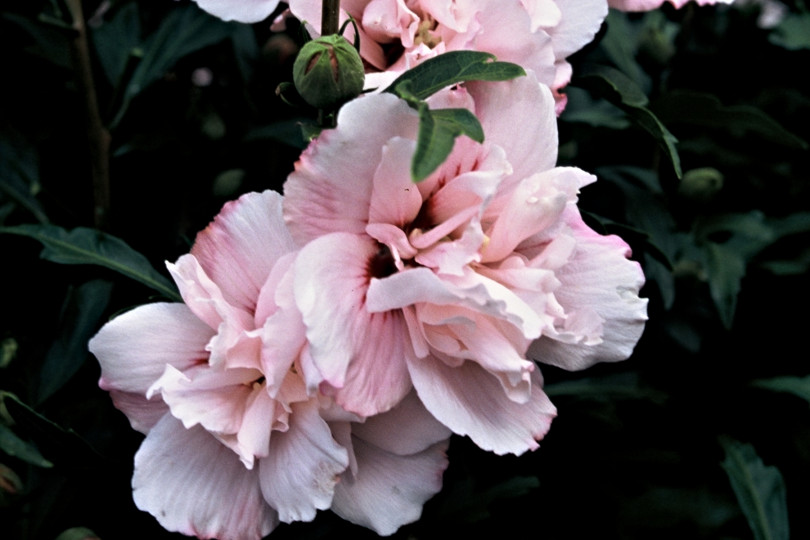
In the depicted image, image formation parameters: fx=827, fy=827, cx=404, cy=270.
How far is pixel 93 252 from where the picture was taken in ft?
2.34

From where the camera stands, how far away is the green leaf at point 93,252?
699 millimetres

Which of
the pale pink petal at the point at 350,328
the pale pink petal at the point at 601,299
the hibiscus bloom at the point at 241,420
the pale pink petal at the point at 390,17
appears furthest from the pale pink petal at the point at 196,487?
the pale pink petal at the point at 390,17

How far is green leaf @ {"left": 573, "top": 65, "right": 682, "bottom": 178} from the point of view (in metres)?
0.65

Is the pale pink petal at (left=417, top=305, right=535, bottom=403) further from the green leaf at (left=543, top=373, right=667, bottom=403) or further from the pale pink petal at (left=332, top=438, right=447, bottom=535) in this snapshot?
the green leaf at (left=543, top=373, right=667, bottom=403)

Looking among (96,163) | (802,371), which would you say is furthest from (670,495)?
(96,163)

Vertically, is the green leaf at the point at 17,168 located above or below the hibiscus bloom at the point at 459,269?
below

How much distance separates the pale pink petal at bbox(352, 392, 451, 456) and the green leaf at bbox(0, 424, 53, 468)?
0.33 metres

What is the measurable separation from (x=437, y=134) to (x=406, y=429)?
0.67 ft

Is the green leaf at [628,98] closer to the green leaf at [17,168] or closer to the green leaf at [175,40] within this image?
the green leaf at [175,40]

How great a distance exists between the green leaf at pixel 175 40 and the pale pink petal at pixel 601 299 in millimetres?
563

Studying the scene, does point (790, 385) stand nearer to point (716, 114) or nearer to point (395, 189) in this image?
point (716, 114)

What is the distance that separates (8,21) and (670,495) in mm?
1032

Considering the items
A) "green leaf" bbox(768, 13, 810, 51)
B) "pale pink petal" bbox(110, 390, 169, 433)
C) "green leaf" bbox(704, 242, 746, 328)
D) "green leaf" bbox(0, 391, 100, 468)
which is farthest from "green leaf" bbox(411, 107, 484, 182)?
"green leaf" bbox(768, 13, 810, 51)

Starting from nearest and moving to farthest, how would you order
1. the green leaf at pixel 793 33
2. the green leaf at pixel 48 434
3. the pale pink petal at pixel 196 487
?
the pale pink petal at pixel 196 487 → the green leaf at pixel 48 434 → the green leaf at pixel 793 33
